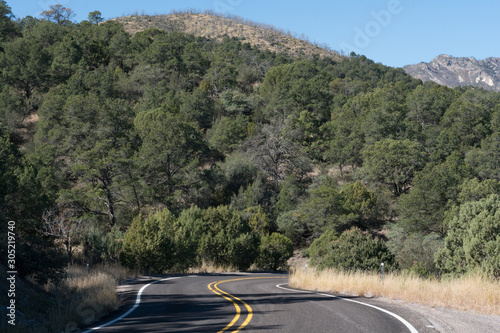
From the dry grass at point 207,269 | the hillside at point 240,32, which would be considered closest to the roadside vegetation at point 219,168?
the dry grass at point 207,269

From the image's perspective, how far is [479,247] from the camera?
54.7 feet

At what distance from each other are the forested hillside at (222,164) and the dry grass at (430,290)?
3161 millimetres

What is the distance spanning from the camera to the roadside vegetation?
26406 millimetres

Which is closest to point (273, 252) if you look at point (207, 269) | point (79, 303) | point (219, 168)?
point (207, 269)

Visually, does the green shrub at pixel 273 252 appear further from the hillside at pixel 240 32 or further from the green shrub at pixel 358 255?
the hillside at pixel 240 32

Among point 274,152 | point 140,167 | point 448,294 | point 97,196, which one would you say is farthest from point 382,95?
point 448,294

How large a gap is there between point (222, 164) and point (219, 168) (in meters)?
4.89

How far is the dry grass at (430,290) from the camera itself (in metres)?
9.56

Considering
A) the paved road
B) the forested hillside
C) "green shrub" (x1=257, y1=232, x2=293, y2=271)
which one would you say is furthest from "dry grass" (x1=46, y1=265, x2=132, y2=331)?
"green shrub" (x1=257, y1=232, x2=293, y2=271)

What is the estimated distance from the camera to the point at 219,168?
62.1 metres

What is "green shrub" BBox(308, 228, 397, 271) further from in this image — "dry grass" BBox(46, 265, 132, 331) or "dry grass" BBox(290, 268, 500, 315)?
"dry grass" BBox(46, 265, 132, 331)

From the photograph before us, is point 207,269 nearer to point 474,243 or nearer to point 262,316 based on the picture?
point 474,243

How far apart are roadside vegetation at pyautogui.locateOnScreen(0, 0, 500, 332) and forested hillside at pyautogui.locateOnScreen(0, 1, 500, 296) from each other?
0.22 meters

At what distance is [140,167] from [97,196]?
7671 millimetres
